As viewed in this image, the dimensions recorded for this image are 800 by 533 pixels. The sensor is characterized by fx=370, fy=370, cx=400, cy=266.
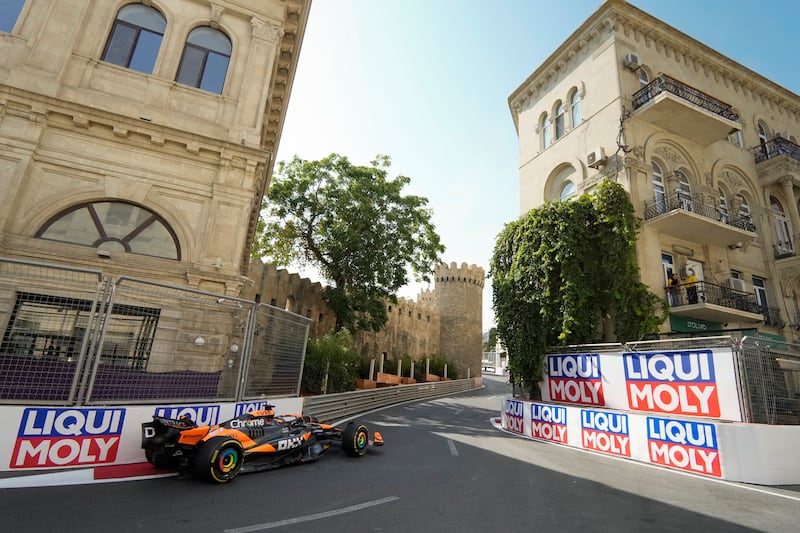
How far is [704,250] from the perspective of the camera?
1553 cm

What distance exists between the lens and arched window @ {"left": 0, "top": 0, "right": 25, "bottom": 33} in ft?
34.1

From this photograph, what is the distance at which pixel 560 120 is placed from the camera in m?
19.0

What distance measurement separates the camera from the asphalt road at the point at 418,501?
3.81 meters

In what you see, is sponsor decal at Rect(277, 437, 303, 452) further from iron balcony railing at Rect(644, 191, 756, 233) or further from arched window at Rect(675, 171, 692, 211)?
arched window at Rect(675, 171, 692, 211)

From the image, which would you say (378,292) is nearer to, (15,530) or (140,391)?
(140,391)

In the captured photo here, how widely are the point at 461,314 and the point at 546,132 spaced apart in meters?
24.9

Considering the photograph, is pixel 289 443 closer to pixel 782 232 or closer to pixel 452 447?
pixel 452 447

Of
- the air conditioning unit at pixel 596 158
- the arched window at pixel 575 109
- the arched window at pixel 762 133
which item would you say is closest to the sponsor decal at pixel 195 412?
the air conditioning unit at pixel 596 158

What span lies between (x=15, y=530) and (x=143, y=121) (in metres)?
10.1

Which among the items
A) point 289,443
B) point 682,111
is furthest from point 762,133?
point 289,443

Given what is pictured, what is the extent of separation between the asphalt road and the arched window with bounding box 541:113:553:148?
16.3 metres

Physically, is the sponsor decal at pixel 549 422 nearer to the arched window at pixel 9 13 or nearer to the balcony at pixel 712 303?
the balcony at pixel 712 303

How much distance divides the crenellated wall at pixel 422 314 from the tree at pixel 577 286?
13.5 metres

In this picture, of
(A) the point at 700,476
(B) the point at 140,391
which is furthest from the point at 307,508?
(A) the point at 700,476
